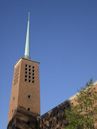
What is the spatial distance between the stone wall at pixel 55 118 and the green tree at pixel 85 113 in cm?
1440

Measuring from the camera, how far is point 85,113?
26.8m

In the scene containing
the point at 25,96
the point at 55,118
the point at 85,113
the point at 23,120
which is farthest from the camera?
the point at 25,96

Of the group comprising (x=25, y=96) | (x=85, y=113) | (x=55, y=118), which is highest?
(x=25, y=96)

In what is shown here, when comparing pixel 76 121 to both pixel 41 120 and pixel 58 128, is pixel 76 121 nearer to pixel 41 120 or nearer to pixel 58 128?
pixel 58 128

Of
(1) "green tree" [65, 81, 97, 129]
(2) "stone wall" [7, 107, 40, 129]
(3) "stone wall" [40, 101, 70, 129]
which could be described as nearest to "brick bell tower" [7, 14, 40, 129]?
(2) "stone wall" [7, 107, 40, 129]

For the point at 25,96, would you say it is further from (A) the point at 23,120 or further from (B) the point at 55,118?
(B) the point at 55,118

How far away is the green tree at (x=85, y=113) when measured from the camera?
85.0 feet

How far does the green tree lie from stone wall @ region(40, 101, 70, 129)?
47.2ft

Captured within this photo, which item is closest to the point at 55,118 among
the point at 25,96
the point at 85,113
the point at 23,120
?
the point at 23,120

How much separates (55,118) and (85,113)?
18566 mm

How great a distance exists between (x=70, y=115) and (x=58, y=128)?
16.8 m

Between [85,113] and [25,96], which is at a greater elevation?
[25,96]

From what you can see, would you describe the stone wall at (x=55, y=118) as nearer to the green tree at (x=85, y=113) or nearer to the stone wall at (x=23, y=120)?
the stone wall at (x=23, y=120)

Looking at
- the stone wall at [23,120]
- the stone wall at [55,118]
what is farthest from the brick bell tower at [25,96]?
the stone wall at [55,118]
